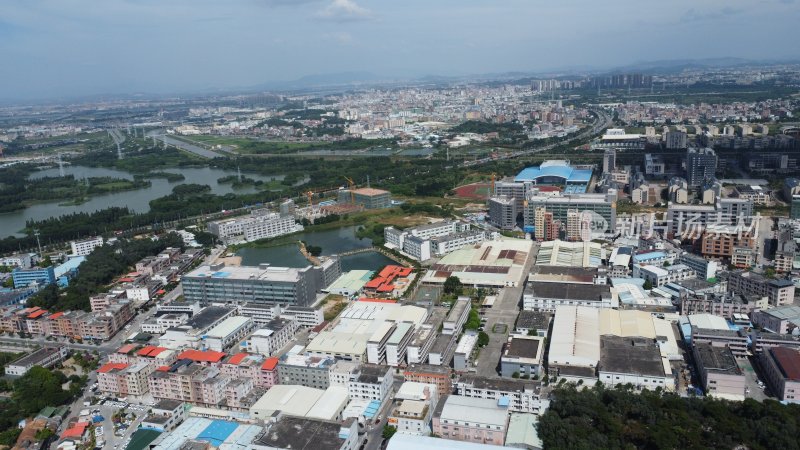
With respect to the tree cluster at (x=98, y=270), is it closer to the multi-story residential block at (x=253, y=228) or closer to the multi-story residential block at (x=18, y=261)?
the multi-story residential block at (x=253, y=228)

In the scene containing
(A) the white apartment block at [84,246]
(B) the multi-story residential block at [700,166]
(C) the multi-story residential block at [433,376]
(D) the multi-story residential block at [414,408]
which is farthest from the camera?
(B) the multi-story residential block at [700,166]

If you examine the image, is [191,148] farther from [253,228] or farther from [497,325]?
[497,325]

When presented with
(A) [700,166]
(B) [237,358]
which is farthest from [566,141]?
(B) [237,358]

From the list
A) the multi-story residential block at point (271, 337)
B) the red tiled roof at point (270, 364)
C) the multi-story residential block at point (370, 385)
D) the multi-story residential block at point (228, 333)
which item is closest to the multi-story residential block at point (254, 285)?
the multi-story residential block at point (228, 333)

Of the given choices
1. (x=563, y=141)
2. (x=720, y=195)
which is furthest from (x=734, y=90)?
(x=720, y=195)

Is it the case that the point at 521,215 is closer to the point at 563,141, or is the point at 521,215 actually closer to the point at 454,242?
the point at 454,242

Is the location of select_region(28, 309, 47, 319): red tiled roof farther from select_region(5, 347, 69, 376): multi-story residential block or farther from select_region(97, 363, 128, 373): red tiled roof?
select_region(97, 363, 128, 373): red tiled roof
